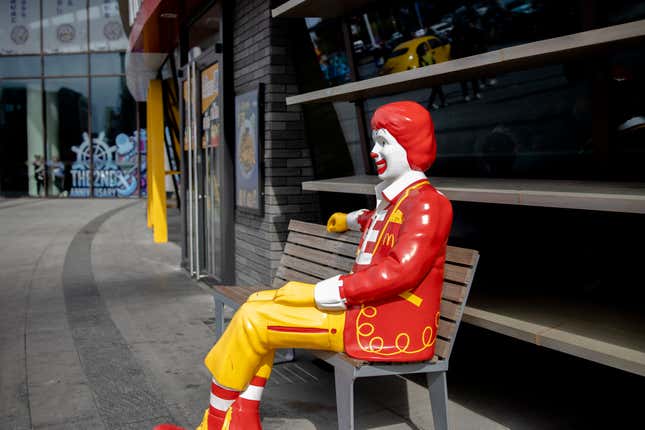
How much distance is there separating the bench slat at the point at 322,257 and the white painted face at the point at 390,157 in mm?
964

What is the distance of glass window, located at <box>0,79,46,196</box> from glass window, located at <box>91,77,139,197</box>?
2.05 m

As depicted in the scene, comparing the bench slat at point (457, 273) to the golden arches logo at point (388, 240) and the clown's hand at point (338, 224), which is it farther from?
the clown's hand at point (338, 224)

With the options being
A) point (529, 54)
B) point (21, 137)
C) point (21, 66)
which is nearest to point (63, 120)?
point (21, 137)

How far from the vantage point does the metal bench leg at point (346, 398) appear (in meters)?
2.98

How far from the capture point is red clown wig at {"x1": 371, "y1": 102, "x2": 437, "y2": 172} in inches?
122

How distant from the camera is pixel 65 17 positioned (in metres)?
25.1

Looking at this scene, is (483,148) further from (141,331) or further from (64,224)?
(64,224)

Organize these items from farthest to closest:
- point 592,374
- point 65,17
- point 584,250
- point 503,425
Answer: point 65,17
point 592,374
point 584,250
point 503,425

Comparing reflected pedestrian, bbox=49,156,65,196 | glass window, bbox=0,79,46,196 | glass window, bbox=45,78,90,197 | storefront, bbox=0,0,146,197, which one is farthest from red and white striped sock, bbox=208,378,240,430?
glass window, bbox=0,79,46,196

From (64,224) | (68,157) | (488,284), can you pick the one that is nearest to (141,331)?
(488,284)

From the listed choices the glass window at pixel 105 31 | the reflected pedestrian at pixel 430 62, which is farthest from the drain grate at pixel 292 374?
the glass window at pixel 105 31

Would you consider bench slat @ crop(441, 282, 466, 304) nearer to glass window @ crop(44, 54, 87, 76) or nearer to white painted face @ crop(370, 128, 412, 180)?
white painted face @ crop(370, 128, 412, 180)

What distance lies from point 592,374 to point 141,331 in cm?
345

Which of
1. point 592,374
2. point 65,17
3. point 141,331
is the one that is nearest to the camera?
point 592,374
